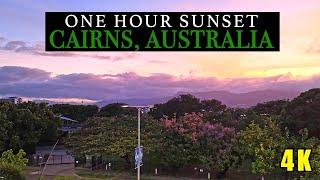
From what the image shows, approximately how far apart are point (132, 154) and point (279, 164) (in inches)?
620

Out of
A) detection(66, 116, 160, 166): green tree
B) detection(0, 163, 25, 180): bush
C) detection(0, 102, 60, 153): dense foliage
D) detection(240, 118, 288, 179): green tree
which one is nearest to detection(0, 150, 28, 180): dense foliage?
detection(0, 163, 25, 180): bush

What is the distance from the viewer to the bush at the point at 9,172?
35.6 metres

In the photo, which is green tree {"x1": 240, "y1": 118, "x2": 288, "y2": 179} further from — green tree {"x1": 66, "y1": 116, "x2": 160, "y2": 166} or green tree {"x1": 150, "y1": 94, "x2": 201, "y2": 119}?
green tree {"x1": 150, "y1": 94, "x2": 201, "y2": 119}

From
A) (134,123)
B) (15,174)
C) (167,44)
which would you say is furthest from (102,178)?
(167,44)

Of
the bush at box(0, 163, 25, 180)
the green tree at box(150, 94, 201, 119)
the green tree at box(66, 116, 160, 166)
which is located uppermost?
the green tree at box(150, 94, 201, 119)

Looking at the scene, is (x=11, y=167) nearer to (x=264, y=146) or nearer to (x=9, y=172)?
(x=9, y=172)

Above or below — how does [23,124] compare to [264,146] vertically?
above

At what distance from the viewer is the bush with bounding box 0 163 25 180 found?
3562cm

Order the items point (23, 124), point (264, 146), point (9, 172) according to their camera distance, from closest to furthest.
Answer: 1. point (9, 172)
2. point (264, 146)
3. point (23, 124)

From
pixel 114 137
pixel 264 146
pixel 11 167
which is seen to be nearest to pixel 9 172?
pixel 11 167

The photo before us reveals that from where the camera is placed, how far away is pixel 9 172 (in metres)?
36.2

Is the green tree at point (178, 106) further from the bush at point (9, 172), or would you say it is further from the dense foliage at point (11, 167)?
the bush at point (9, 172)

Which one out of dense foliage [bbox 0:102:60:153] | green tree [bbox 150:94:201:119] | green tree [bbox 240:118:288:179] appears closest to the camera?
green tree [bbox 240:118:288:179]

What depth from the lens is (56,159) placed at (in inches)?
2704
